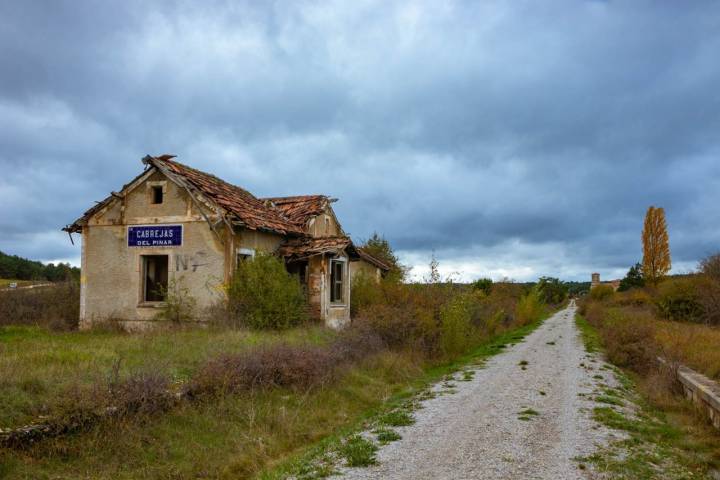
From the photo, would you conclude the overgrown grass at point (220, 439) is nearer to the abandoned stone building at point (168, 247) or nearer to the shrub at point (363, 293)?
the abandoned stone building at point (168, 247)

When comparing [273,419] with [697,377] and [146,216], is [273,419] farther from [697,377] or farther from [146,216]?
[146,216]

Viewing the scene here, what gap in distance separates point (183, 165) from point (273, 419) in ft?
40.4

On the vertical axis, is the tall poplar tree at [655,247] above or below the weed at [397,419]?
above

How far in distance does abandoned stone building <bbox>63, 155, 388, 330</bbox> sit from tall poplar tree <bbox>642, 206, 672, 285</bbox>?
49.0 m

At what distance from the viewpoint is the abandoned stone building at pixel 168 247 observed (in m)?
16.3

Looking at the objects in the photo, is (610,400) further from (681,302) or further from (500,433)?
(681,302)

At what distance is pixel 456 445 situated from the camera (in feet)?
23.9

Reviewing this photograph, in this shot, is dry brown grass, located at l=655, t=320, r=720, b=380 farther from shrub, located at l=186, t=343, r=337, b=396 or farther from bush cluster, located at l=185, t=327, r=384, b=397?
shrub, located at l=186, t=343, r=337, b=396

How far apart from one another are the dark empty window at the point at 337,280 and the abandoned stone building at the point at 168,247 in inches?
39.6

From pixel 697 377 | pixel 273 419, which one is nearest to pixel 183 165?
pixel 273 419

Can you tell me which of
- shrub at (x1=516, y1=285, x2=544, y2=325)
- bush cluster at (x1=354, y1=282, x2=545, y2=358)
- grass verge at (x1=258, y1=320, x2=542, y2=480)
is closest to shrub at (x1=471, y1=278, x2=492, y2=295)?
shrub at (x1=516, y1=285, x2=544, y2=325)

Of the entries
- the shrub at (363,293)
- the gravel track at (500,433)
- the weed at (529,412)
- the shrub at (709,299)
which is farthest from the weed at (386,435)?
the shrub at (709,299)

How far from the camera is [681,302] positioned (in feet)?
85.7

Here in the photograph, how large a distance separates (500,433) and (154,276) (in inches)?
530
